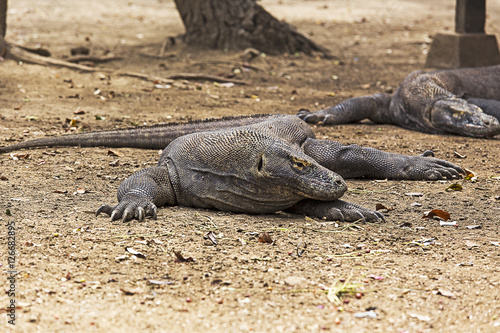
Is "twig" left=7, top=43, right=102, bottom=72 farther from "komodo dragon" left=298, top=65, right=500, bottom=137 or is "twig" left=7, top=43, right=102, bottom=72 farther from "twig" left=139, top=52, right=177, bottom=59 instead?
"komodo dragon" left=298, top=65, right=500, bottom=137

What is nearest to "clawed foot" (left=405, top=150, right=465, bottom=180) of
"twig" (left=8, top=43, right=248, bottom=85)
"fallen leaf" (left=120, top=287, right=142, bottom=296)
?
"fallen leaf" (left=120, top=287, right=142, bottom=296)

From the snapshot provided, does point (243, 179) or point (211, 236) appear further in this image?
point (243, 179)

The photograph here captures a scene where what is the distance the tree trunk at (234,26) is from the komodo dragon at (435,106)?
3585 mm

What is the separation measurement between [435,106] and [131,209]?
4479mm

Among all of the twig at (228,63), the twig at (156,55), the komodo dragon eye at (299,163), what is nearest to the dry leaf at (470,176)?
the komodo dragon eye at (299,163)

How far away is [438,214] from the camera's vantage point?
165 inches

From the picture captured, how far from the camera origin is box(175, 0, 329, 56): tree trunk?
1073 cm

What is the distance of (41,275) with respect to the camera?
313 cm

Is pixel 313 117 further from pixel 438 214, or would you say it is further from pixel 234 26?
pixel 234 26

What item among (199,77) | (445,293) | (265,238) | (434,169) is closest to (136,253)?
(265,238)

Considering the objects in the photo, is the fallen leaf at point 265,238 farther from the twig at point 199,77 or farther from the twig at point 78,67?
the twig at point 199,77

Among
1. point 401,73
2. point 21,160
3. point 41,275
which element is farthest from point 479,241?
point 401,73

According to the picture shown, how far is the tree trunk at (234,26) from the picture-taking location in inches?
423

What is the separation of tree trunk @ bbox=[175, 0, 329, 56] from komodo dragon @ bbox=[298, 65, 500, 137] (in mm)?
3585
